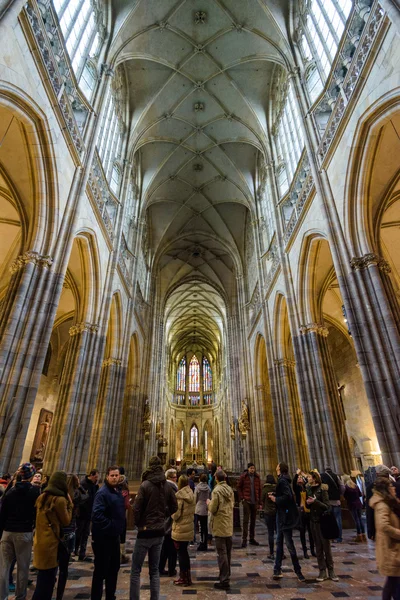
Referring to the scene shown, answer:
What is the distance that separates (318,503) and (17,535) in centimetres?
374

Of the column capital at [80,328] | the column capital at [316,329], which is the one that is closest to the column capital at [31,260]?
the column capital at [80,328]

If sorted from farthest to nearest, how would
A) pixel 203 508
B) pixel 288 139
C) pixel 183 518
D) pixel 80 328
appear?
1. pixel 288 139
2. pixel 80 328
3. pixel 203 508
4. pixel 183 518

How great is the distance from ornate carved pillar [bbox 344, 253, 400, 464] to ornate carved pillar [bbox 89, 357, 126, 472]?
9.99 m

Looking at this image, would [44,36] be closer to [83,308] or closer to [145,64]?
[83,308]

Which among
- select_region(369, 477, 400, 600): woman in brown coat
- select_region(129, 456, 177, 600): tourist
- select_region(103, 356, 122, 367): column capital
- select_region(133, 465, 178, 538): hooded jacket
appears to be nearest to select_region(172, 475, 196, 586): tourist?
select_region(133, 465, 178, 538): hooded jacket

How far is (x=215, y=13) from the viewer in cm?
1473

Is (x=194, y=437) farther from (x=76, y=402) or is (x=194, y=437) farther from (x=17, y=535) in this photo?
(x=17, y=535)

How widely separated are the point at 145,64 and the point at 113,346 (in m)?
13.5

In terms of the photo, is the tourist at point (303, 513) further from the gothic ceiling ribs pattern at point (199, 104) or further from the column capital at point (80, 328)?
the gothic ceiling ribs pattern at point (199, 104)

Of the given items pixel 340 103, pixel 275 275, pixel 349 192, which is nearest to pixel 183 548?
pixel 349 192

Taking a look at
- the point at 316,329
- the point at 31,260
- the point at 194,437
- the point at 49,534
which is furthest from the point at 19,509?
the point at 194,437

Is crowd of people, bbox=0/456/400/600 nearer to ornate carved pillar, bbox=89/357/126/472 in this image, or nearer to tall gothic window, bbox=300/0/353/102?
ornate carved pillar, bbox=89/357/126/472

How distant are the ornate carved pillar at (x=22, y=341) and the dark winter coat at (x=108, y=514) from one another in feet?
13.4

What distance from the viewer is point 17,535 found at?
3.51 metres
